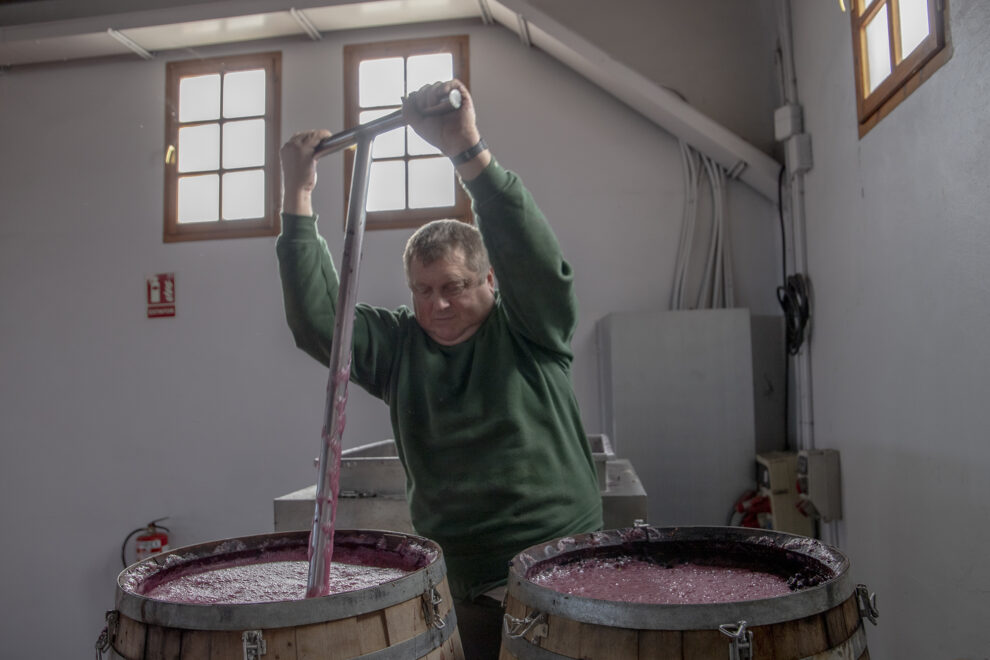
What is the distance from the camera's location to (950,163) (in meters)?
1.61

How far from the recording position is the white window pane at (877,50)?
77.9 inches

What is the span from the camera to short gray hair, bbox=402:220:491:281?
4.73ft

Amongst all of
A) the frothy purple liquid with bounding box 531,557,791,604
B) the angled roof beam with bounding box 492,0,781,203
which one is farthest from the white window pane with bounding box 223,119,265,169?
the frothy purple liquid with bounding box 531,557,791,604

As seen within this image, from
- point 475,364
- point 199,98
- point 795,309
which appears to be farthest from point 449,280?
point 199,98

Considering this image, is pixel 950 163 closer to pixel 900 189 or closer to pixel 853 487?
pixel 900 189

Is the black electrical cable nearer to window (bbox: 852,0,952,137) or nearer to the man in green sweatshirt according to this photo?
window (bbox: 852,0,952,137)

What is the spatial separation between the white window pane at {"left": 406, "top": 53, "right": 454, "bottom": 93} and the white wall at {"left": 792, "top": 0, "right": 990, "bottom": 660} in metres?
1.77

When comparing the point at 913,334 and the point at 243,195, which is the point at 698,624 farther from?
the point at 243,195

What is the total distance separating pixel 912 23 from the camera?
5.93ft

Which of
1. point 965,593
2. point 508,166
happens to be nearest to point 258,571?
point 965,593

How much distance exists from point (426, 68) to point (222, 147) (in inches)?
45.9

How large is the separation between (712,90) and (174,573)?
3192mm

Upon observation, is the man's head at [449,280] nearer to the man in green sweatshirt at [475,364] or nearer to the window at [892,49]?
the man in green sweatshirt at [475,364]

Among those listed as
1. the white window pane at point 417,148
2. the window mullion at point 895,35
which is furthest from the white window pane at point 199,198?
the window mullion at point 895,35
